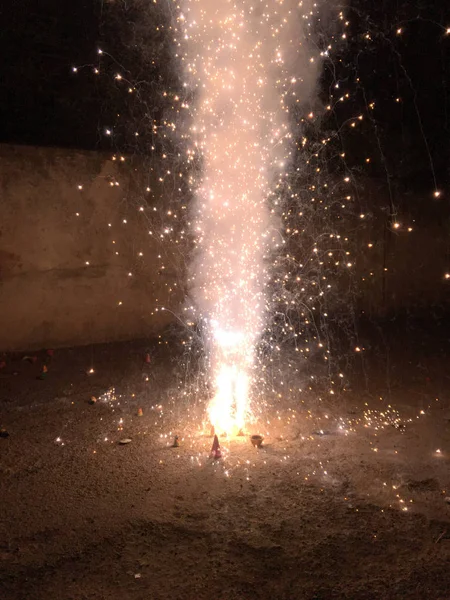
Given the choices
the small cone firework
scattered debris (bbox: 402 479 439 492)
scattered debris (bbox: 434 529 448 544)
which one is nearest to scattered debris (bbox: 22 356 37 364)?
the small cone firework

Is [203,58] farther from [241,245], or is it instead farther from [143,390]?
[143,390]

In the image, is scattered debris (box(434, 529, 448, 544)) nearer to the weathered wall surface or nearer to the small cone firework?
the small cone firework

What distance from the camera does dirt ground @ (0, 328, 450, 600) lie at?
99.2 inches

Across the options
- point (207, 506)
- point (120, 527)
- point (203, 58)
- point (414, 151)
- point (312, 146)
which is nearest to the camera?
point (120, 527)

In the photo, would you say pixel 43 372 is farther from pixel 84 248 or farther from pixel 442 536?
pixel 442 536

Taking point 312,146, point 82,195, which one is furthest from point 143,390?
point 312,146

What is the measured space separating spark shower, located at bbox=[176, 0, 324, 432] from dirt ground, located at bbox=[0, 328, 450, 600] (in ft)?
2.85

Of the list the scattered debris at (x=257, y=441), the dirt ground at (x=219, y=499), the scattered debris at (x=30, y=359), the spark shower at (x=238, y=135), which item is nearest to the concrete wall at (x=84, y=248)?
the scattered debris at (x=30, y=359)

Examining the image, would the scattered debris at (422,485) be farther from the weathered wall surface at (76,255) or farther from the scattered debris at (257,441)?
the weathered wall surface at (76,255)

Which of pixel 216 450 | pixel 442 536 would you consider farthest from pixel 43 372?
pixel 442 536

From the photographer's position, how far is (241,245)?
539 cm

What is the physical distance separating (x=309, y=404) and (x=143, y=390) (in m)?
1.68

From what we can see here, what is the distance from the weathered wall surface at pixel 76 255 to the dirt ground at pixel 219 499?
3.52 ft

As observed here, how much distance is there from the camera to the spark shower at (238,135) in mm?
5051
